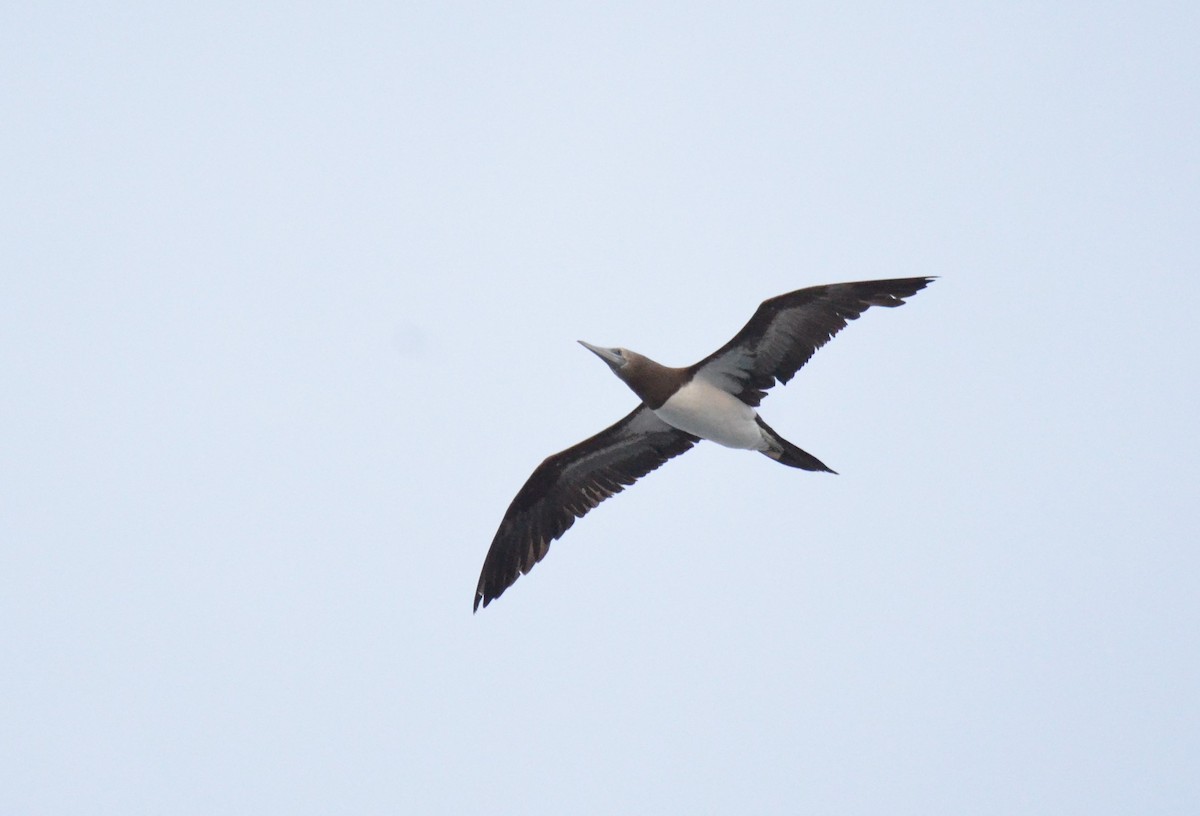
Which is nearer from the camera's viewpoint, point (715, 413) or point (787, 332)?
point (787, 332)

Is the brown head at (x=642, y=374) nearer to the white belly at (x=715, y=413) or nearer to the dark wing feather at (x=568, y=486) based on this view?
the white belly at (x=715, y=413)

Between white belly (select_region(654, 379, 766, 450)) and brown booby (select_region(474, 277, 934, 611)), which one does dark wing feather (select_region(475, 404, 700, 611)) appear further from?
white belly (select_region(654, 379, 766, 450))

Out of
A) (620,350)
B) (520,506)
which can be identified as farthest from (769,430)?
(520,506)

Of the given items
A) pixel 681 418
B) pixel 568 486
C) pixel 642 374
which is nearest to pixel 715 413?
pixel 681 418

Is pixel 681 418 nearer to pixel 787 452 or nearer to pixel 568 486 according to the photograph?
pixel 787 452

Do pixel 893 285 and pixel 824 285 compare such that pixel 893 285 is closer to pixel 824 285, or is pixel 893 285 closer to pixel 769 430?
pixel 824 285

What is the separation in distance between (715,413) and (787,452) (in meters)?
0.89

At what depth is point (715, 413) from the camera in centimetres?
1380

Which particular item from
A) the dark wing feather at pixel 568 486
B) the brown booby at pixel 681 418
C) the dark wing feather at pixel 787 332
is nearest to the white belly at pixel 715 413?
the brown booby at pixel 681 418

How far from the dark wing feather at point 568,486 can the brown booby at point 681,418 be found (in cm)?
1

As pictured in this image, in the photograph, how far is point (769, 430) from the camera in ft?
45.6

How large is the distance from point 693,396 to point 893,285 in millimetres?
2356

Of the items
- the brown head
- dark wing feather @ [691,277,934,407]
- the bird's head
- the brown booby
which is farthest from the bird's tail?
the bird's head

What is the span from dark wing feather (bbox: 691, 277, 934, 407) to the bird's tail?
35 cm
